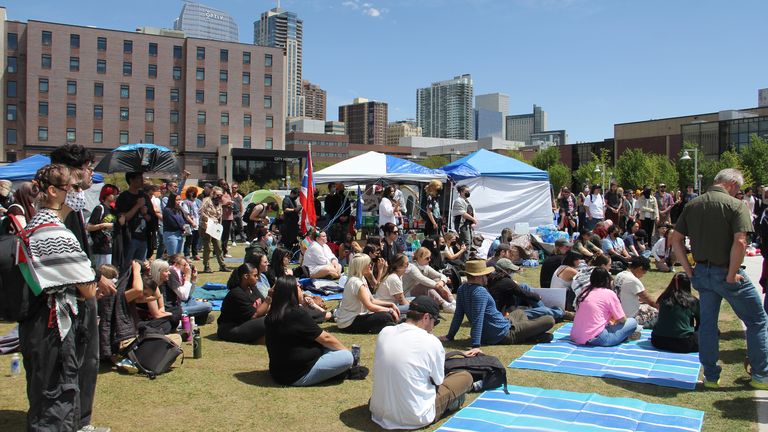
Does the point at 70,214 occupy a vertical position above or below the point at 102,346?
above

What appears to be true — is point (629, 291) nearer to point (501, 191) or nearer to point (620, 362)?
point (620, 362)

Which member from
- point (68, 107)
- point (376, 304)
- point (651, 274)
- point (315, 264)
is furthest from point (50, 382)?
point (68, 107)

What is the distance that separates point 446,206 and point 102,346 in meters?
12.6

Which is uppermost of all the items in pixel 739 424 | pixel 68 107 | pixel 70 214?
pixel 68 107

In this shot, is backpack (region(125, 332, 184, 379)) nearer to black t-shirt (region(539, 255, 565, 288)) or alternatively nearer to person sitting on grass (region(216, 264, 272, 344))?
person sitting on grass (region(216, 264, 272, 344))

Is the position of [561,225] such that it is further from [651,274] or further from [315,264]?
[315,264]

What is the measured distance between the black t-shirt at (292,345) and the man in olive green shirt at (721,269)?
3263 millimetres

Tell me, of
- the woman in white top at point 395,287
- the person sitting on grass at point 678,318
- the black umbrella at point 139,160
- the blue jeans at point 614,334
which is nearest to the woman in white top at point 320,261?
the black umbrella at point 139,160

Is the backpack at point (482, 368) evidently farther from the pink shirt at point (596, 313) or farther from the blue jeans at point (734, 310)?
the pink shirt at point (596, 313)

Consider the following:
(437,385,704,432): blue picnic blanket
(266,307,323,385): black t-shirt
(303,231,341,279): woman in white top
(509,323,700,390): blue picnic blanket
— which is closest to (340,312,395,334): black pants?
(509,323,700,390): blue picnic blanket

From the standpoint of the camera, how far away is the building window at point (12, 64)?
65.1 m

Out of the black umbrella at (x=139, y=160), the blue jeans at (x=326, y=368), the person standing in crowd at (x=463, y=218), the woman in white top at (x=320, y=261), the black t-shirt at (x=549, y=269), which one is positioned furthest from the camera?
the person standing in crowd at (x=463, y=218)

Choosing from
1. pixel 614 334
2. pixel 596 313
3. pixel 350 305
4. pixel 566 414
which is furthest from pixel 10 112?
pixel 566 414

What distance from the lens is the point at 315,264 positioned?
12.1 metres
